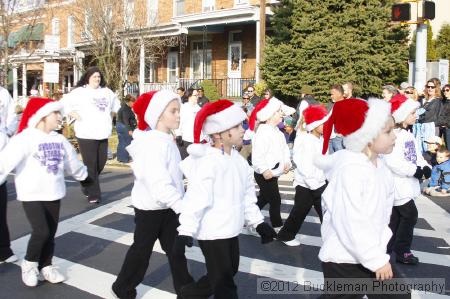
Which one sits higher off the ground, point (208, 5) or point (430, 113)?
point (208, 5)

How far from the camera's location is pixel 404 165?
16.5 feet

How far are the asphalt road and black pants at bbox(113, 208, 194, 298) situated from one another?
45 cm

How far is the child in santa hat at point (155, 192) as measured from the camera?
402 cm

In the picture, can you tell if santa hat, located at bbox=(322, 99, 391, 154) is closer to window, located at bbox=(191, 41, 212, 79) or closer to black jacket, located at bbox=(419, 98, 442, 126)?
black jacket, located at bbox=(419, 98, 442, 126)

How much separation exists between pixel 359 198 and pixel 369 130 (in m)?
0.51

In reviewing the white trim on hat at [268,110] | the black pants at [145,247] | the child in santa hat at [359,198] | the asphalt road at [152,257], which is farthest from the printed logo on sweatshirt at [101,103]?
the child in santa hat at [359,198]

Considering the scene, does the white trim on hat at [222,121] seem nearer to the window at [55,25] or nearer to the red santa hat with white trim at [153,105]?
the red santa hat with white trim at [153,105]

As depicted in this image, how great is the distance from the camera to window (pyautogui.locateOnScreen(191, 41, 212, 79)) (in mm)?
26797

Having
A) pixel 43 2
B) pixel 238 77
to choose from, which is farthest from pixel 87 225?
pixel 238 77

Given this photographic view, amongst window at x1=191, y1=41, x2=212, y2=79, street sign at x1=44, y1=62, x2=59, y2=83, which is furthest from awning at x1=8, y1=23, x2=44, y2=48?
window at x1=191, y1=41, x2=212, y2=79

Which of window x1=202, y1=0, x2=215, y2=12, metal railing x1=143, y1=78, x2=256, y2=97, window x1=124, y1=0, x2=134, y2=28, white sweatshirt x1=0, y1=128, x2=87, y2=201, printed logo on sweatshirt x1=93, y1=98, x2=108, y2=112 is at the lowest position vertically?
white sweatshirt x1=0, y1=128, x2=87, y2=201

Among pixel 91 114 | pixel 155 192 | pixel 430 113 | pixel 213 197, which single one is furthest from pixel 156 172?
pixel 430 113

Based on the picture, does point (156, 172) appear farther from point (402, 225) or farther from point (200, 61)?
point (200, 61)

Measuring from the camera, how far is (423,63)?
40.4 feet
